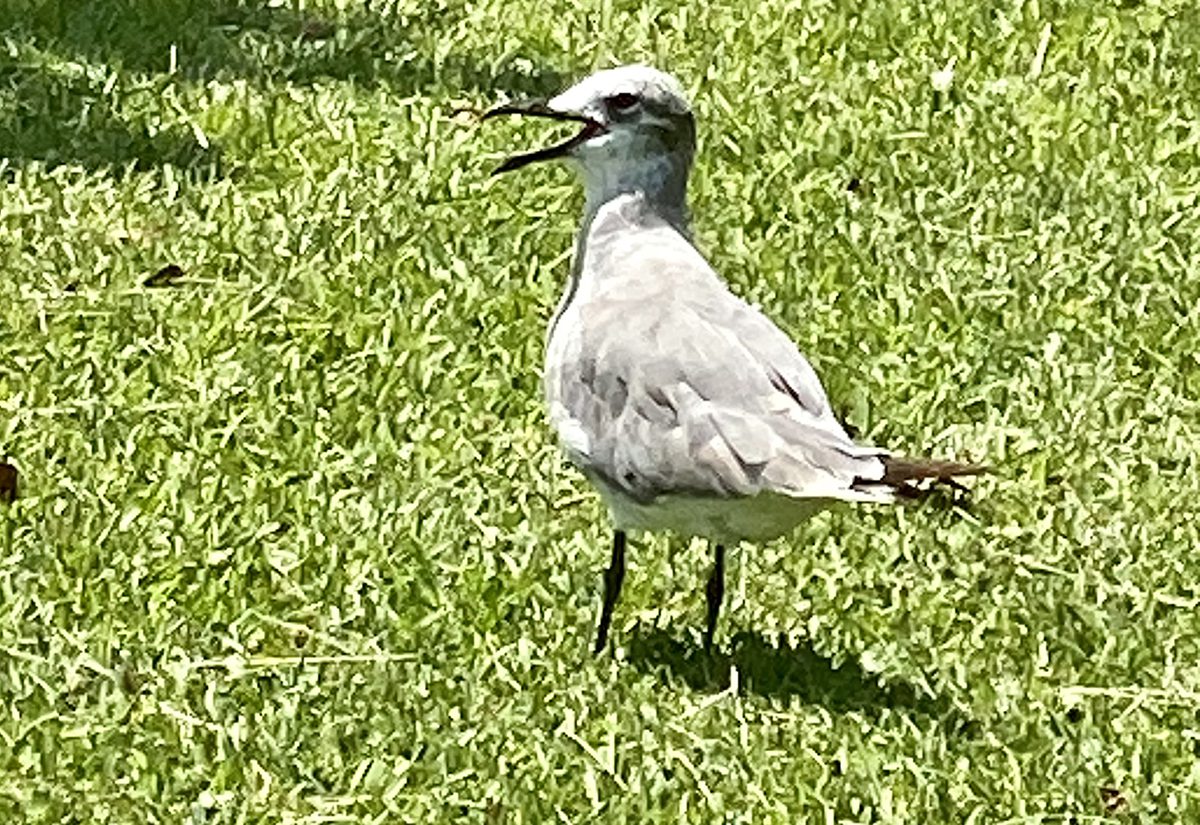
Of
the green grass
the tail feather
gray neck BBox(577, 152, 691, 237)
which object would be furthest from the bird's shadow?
gray neck BBox(577, 152, 691, 237)

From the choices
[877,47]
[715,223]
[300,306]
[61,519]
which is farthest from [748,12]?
[61,519]

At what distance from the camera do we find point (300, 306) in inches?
286

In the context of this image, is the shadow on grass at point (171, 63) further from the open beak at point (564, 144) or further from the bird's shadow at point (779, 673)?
the bird's shadow at point (779, 673)

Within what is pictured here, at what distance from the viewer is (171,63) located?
8.72m

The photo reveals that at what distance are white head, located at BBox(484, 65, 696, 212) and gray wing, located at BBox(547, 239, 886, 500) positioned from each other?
244 millimetres

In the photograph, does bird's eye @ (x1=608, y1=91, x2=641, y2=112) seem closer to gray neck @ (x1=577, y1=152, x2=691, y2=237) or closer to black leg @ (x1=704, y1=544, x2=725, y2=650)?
gray neck @ (x1=577, y1=152, x2=691, y2=237)

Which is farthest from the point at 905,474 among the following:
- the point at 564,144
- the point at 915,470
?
the point at 564,144

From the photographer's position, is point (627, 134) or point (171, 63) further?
point (171, 63)

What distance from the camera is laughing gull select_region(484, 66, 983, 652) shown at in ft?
17.0

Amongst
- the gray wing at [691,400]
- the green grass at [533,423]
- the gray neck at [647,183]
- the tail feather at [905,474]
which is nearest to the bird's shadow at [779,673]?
the green grass at [533,423]

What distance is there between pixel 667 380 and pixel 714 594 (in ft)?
1.68

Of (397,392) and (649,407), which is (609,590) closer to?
(649,407)

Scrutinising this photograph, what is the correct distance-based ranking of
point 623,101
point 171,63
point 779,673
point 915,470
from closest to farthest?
1. point 915,470
2. point 779,673
3. point 623,101
4. point 171,63

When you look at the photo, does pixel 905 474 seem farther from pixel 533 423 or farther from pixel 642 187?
pixel 533 423
